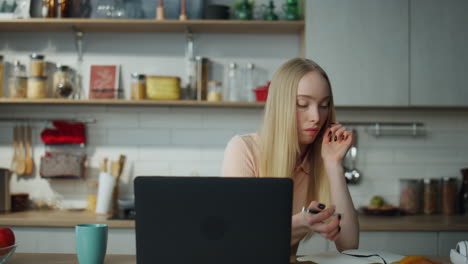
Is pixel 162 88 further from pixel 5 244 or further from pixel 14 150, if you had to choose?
pixel 5 244

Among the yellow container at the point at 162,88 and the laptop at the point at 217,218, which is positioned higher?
the yellow container at the point at 162,88

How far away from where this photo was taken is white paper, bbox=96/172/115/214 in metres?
3.31

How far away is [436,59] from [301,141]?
1.77 m

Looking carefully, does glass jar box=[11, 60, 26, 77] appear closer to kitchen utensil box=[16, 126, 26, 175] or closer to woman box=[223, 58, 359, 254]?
kitchen utensil box=[16, 126, 26, 175]

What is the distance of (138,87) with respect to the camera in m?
3.41

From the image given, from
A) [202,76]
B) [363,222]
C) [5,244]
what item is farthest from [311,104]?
[202,76]

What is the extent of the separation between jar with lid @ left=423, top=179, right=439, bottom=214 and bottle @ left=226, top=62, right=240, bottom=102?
4.48 feet

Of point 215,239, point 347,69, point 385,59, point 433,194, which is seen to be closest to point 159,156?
point 347,69

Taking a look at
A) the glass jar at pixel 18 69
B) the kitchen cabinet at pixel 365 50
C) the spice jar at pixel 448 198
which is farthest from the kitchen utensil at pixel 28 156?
the spice jar at pixel 448 198

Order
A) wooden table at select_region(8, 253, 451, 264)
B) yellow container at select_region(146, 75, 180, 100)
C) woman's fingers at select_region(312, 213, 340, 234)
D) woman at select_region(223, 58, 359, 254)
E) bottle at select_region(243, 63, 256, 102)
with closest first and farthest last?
woman's fingers at select_region(312, 213, 340, 234) → wooden table at select_region(8, 253, 451, 264) → woman at select_region(223, 58, 359, 254) → yellow container at select_region(146, 75, 180, 100) → bottle at select_region(243, 63, 256, 102)

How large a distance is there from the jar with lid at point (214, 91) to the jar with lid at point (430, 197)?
1.46 metres

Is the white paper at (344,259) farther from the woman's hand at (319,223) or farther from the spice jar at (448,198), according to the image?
the spice jar at (448,198)

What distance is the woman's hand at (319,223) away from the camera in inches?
53.4

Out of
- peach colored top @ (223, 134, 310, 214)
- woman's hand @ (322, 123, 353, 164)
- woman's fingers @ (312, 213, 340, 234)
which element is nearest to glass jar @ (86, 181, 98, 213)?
peach colored top @ (223, 134, 310, 214)
